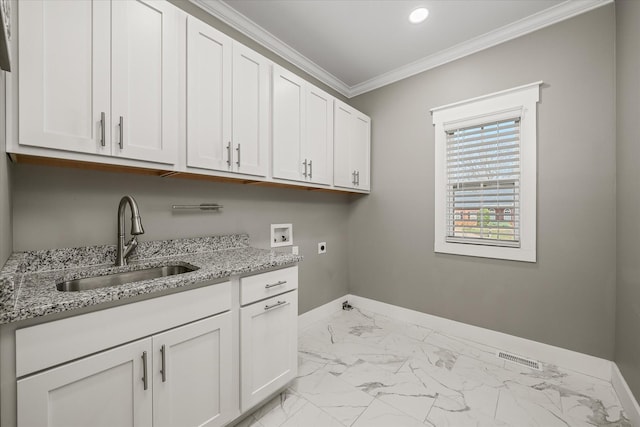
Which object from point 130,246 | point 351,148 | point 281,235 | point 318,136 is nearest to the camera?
point 130,246

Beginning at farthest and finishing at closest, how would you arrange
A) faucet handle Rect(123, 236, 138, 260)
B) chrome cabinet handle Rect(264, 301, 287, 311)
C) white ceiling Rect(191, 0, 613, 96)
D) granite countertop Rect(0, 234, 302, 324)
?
white ceiling Rect(191, 0, 613, 96), chrome cabinet handle Rect(264, 301, 287, 311), faucet handle Rect(123, 236, 138, 260), granite countertop Rect(0, 234, 302, 324)

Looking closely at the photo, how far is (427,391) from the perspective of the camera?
69.2 inches

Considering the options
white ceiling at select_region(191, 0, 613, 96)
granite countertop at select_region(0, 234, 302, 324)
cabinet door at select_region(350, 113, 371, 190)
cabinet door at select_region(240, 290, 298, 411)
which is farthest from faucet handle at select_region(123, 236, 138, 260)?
cabinet door at select_region(350, 113, 371, 190)

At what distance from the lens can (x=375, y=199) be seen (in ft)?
10.1

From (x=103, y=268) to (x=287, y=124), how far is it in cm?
149

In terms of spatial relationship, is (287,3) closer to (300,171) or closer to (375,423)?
(300,171)

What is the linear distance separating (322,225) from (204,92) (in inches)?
A: 69.5

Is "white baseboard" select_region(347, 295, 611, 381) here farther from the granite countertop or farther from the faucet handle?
the faucet handle

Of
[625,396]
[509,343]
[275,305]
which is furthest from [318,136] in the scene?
[625,396]

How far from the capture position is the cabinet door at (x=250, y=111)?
5.71 feet

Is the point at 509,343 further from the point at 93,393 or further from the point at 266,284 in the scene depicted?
the point at 93,393

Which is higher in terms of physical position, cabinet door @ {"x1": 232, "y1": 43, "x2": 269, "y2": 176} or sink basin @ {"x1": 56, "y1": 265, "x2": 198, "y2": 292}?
cabinet door @ {"x1": 232, "y1": 43, "x2": 269, "y2": 176}

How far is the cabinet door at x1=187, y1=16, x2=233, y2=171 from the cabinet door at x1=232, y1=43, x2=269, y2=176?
2.2 inches

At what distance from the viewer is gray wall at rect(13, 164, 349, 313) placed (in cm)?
131
